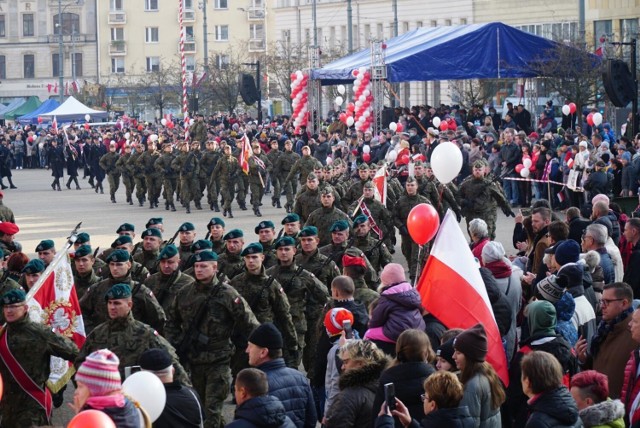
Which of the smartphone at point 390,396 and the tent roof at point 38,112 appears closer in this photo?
the smartphone at point 390,396

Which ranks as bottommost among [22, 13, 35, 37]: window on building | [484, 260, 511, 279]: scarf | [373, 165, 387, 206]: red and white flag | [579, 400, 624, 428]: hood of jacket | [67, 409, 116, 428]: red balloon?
[579, 400, 624, 428]: hood of jacket

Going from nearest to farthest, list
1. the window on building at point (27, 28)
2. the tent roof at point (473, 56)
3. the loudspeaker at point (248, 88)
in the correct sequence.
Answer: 1. the tent roof at point (473, 56)
2. the loudspeaker at point (248, 88)
3. the window on building at point (27, 28)

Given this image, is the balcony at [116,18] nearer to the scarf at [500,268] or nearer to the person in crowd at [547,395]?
the scarf at [500,268]

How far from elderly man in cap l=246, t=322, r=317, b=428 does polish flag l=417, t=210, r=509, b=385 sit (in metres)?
1.64

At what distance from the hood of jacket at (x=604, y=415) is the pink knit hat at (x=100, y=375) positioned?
257 cm

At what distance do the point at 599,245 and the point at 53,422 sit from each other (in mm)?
5117

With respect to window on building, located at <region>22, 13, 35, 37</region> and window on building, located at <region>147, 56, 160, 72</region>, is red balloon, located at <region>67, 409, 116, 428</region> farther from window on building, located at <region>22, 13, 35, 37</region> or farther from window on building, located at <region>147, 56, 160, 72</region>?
window on building, located at <region>22, 13, 35, 37</region>

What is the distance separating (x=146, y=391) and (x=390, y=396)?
1350 mm

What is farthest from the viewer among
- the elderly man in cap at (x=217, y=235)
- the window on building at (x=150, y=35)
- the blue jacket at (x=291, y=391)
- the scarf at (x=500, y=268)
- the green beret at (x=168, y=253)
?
the window on building at (x=150, y=35)

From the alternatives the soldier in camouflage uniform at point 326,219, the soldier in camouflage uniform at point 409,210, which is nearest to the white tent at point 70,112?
the soldier in camouflage uniform at point 409,210

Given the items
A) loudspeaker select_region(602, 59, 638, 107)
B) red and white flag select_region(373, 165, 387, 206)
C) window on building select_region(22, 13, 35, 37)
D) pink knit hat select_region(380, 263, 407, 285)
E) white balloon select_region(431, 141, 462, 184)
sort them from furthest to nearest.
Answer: window on building select_region(22, 13, 35, 37) → loudspeaker select_region(602, 59, 638, 107) → red and white flag select_region(373, 165, 387, 206) → white balloon select_region(431, 141, 462, 184) → pink knit hat select_region(380, 263, 407, 285)

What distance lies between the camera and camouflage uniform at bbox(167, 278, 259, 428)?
1088cm

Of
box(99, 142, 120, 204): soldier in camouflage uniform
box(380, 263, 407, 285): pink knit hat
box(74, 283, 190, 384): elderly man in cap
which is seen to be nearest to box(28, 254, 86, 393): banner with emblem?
box(74, 283, 190, 384): elderly man in cap

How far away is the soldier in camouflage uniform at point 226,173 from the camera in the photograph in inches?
1182
